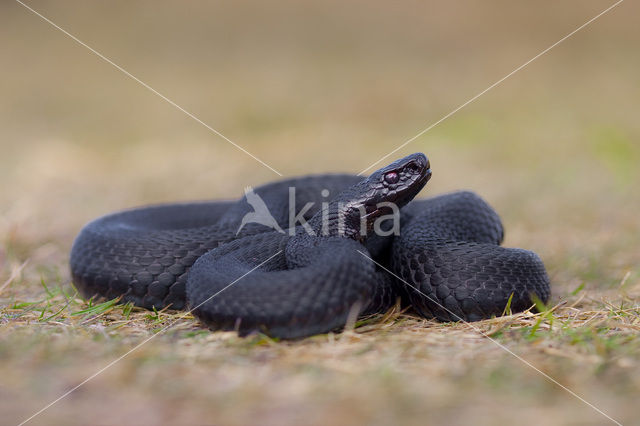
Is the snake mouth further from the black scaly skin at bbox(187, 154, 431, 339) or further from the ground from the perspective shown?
the ground

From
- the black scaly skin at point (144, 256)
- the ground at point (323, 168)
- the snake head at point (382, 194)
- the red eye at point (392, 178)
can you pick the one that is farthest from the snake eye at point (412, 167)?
the black scaly skin at point (144, 256)

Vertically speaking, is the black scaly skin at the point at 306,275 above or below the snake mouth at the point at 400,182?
below

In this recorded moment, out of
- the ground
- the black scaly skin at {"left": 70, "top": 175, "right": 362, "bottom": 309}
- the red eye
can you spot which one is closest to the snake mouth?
the red eye

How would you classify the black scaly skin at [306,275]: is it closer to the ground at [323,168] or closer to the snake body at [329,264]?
the snake body at [329,264]

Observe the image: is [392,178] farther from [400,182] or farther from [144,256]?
[144,256]

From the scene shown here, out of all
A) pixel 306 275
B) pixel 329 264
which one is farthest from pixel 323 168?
pixel 306 275
